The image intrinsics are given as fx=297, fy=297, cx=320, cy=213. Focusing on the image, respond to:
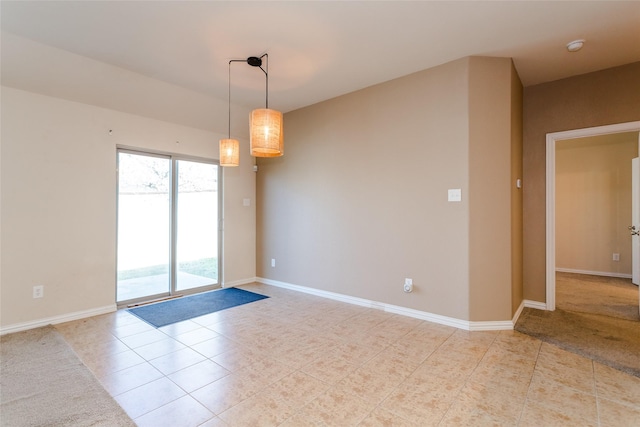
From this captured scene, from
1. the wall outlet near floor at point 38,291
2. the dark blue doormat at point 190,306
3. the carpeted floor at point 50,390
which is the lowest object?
the carpeted floor at point 50,390

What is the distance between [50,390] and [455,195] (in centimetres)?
373

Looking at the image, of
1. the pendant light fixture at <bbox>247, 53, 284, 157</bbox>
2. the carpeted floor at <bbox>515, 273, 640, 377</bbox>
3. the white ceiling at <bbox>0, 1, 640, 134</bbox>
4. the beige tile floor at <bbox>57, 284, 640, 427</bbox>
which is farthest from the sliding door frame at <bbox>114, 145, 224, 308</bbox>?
the carpeted floor at <bbox>515, 273, 640, 377</bbox>

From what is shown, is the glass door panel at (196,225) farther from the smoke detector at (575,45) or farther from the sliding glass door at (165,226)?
the smoke detector at (575,45)

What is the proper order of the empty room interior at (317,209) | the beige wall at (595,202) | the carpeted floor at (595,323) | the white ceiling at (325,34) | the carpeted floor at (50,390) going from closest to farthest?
1. the carpeted floor at (50,390)
2. the empty room interior at (317,209)
3. the white ceiling at (325,34)
4. the carpeted floor at (595,323)
5. the beige wall at (595,202)

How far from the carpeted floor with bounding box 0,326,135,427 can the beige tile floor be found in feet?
0.30

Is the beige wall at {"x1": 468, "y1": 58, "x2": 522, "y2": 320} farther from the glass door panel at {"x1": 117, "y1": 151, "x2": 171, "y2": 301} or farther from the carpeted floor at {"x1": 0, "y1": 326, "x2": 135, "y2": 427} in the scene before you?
the glass door panel at {"x1": 117, "y1": 151, "x2": 171, "y2": 301}

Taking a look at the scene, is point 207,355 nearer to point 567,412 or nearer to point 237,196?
point 567,412

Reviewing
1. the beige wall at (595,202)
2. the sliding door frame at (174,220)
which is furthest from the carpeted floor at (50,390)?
the beige wall at (595,202)

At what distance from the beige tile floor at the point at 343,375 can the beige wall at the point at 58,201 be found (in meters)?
0.48

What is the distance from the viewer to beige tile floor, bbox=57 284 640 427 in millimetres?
1772

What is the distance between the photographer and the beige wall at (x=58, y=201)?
3002mm

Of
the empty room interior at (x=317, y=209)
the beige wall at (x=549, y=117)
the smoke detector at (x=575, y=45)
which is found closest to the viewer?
the empty room interior at (x=317, y=209)

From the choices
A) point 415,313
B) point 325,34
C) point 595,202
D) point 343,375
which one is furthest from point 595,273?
point 325,34


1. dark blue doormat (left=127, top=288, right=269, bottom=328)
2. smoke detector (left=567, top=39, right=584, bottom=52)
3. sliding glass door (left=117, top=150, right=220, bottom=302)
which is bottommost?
dark blue doormat (left=127, top=288, right=269, bottom=328)
